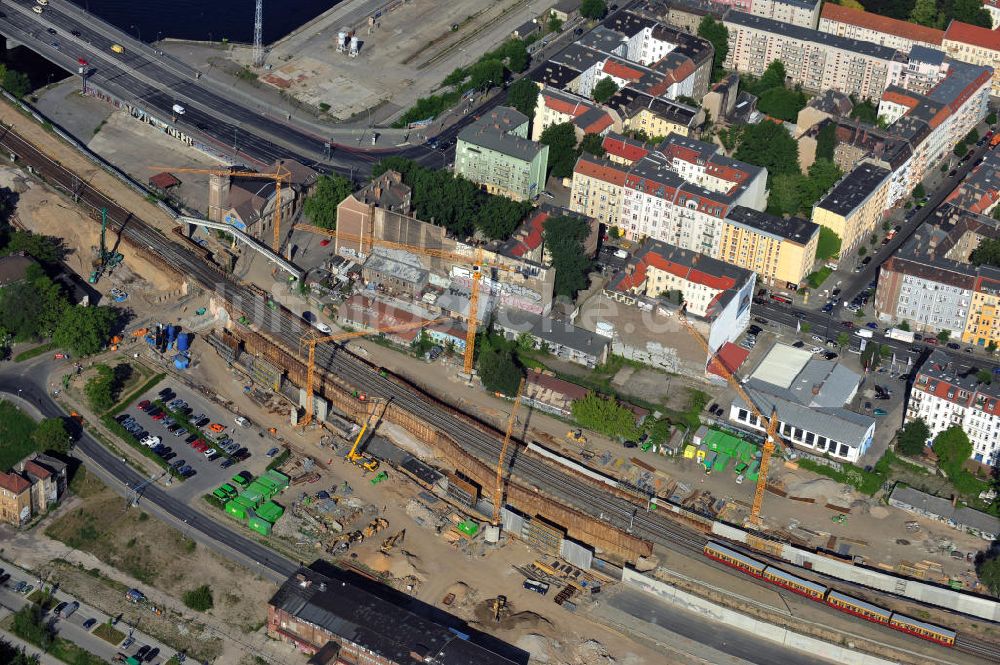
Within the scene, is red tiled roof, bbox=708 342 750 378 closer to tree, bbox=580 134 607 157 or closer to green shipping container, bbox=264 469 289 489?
tree, bbox=580 134 607 157

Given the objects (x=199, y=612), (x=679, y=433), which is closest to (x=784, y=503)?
(x=679, y=433)

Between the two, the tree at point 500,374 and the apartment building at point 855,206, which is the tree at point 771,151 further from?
the tree at point 500,374

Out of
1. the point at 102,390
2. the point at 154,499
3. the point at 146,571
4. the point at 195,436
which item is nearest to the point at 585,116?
the point at 195,436

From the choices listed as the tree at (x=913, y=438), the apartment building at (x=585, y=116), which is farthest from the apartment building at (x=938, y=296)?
the apartment building at (x=585, y=116)

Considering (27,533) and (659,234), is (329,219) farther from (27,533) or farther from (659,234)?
(27,533)

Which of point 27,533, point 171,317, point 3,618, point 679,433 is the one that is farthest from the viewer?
point 171,317
